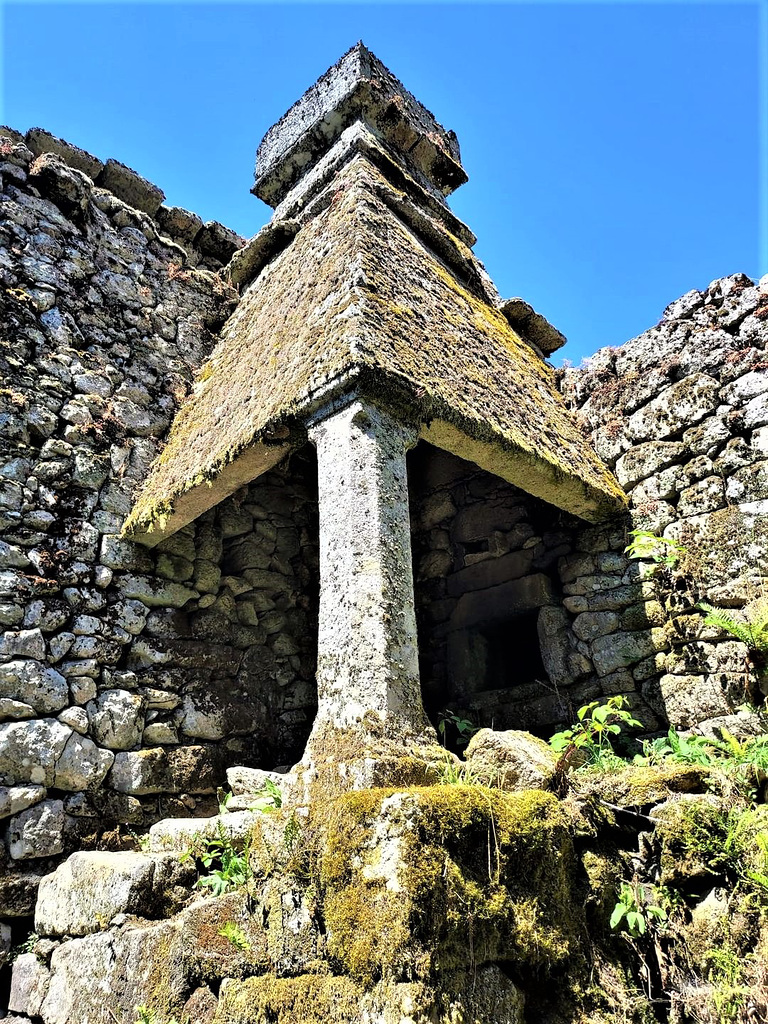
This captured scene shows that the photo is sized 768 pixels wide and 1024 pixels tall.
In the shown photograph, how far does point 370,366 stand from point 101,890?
2.55 metres

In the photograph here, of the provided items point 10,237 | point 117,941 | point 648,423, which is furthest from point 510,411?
point 10,237

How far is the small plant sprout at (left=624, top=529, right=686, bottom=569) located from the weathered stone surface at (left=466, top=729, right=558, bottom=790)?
1883mm

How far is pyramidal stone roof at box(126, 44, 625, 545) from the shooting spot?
3.60m

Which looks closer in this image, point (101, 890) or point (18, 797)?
point (101, 890)

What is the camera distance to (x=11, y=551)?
4.09m

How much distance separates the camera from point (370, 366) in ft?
10.5

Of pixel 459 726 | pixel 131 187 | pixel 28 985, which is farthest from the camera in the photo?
pixel 131 187

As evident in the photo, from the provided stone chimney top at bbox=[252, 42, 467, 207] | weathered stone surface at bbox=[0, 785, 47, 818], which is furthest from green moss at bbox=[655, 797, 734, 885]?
stone chimney top at bbox=[252, 42, 467, 207]

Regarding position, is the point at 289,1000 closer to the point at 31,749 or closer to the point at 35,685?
the point at 31,749

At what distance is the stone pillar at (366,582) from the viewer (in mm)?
2738

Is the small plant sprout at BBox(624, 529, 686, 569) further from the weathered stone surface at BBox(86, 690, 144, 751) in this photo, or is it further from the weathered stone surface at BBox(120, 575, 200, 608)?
the weathered stone surface at BBox(86, 690, 144, 751)

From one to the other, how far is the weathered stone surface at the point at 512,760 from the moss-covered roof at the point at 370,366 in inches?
62.4

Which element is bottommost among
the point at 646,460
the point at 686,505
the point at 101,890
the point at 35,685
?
the point at 101,890

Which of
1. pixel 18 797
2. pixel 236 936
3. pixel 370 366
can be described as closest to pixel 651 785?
pixel 236 936
